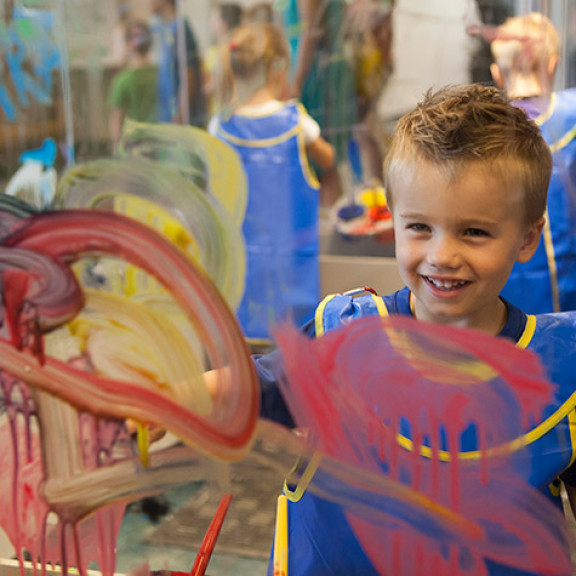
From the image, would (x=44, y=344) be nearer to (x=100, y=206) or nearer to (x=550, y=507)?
(x=100, y=206)

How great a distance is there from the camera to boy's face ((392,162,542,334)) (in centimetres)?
43

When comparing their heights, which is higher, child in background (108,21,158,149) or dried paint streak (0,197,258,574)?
child in background (108,21,158,149)

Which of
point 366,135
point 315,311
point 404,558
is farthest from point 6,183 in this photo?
point 366,135

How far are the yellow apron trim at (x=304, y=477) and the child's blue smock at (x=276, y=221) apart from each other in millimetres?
80

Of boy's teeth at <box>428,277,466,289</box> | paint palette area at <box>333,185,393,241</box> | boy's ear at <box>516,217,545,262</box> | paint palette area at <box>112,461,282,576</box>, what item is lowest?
paint palette area at <box>112,461,282,576</box>

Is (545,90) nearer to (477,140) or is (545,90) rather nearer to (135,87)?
(477,140)

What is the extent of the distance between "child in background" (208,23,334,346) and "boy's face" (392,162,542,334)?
73 millimetres

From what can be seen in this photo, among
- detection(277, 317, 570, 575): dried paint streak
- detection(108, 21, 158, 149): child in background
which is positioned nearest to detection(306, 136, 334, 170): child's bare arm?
detection(108, 21, 158, 149): child in background

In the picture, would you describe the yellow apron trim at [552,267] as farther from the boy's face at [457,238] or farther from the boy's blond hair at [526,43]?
the boy's face at [457,238]

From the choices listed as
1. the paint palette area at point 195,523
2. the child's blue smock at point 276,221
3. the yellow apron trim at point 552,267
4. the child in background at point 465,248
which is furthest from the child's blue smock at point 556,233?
the paint palette area at point 195,523

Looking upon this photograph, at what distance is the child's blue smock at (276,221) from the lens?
0.46 meters

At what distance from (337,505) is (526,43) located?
1.28 feet

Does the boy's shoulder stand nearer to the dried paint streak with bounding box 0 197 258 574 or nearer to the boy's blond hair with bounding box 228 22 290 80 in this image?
the dried paint streak with bounding box 0 197 258 574

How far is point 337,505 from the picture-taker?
47 cm
